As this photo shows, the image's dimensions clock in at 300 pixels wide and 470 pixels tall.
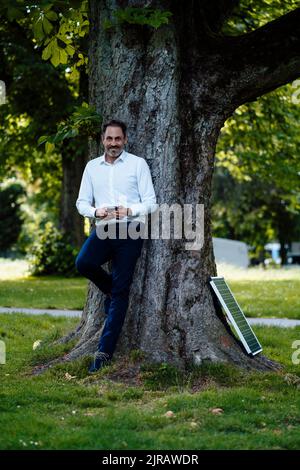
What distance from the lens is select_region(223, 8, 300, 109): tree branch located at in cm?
680

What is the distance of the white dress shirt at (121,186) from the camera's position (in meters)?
6.54

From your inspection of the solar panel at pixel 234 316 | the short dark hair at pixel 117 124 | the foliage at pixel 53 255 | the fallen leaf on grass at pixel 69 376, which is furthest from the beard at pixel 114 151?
the foliage at pixel 53 255

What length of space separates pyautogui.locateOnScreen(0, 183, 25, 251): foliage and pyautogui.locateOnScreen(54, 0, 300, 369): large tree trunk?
31.0 m

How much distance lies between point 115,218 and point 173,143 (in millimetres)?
1007

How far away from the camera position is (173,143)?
6.86 m

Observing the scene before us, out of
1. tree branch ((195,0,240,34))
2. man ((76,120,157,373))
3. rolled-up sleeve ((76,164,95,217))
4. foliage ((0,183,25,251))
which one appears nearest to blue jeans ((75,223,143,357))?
man ((76,120,157,373))

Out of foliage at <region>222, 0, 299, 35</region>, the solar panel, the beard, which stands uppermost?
foliage at <region>222, 0, 299, 35</region>

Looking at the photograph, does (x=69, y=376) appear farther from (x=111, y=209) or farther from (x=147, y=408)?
(x=111, y=209)

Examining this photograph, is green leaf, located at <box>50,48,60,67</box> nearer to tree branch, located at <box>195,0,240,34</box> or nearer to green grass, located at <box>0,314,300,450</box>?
tree branch, located at <box>195,0,240,34</box>

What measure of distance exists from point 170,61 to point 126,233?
1746mm

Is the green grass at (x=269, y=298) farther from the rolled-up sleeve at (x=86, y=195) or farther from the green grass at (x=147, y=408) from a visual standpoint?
the rolled-up sleeve at (x=86, y=195)

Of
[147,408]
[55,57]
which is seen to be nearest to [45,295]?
[55,57]

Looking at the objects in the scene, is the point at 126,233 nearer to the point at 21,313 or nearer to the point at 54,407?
the point at 54,407
